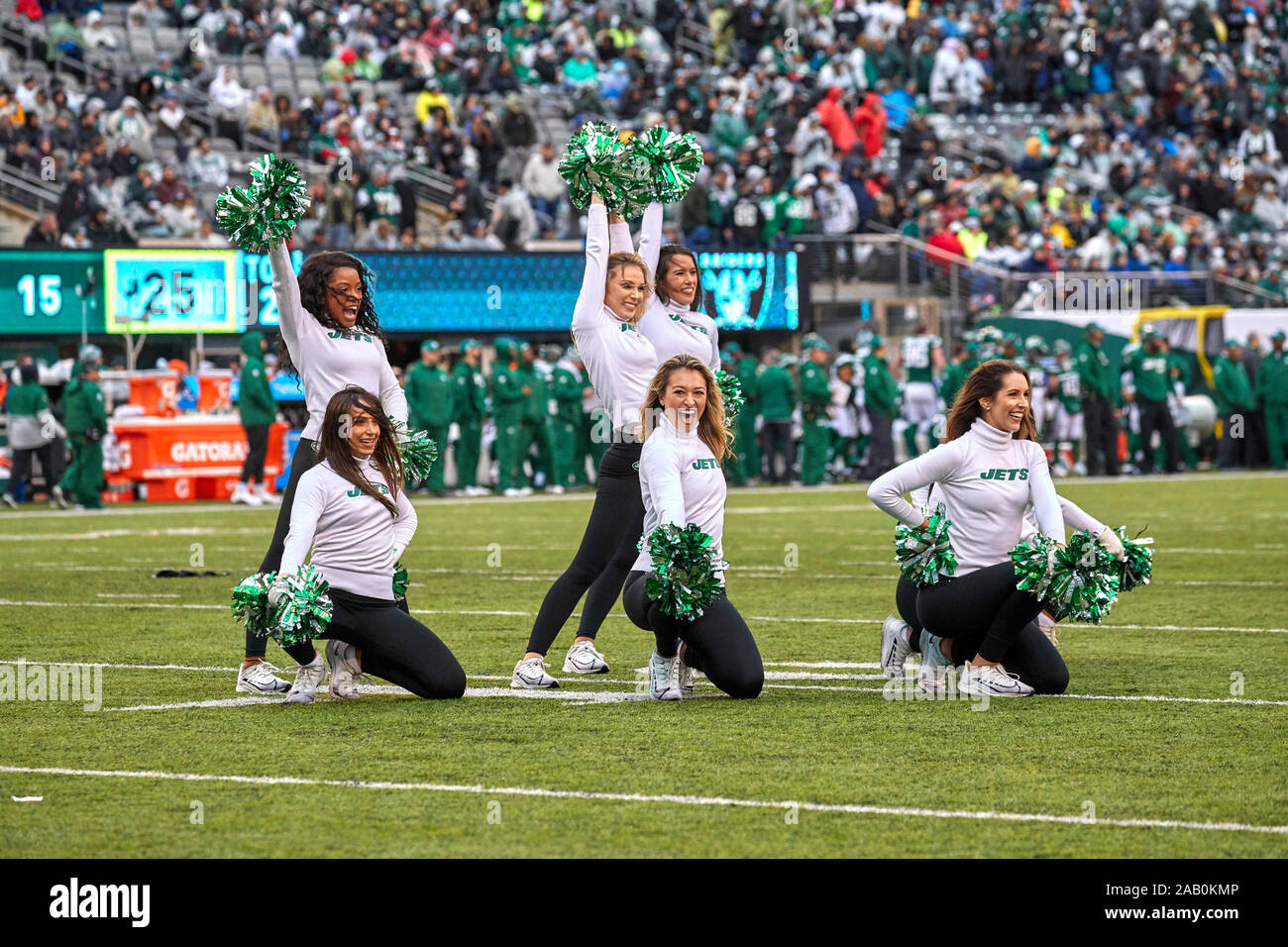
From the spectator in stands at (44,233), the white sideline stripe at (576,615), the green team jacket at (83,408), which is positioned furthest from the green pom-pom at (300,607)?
the spectator in stands at (44,233)

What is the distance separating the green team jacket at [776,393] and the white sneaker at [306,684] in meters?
16.6

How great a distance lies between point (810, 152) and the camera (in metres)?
28.4

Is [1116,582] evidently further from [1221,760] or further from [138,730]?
[138,730]

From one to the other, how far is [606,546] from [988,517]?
4.46 ft

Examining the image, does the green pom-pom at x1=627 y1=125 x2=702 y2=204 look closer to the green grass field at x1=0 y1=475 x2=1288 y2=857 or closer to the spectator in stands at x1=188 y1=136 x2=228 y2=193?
the green grass field at x1=0 y1=475 x2=1288 y2=857

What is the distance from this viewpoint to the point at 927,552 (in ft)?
23.6

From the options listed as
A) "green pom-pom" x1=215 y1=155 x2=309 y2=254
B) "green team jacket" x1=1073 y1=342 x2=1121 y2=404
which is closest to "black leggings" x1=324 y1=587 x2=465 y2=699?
"green pom-pom" x1=215 y1=155 x2=309 y2=254

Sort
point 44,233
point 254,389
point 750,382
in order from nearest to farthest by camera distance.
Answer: point 254,389
point 44,233
point 750,382

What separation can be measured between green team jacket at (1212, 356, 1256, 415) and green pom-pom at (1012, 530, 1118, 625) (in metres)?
19.4

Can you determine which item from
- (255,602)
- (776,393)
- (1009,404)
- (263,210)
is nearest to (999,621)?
(1009,404)

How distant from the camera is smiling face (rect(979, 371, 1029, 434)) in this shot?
23.9 ft

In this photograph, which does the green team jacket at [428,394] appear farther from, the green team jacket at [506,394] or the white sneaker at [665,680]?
the white sneaker at [665,680]

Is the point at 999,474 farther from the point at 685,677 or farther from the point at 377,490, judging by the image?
the point at 377,490

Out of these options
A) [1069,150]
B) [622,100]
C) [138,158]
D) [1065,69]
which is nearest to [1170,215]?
[1069,150]
